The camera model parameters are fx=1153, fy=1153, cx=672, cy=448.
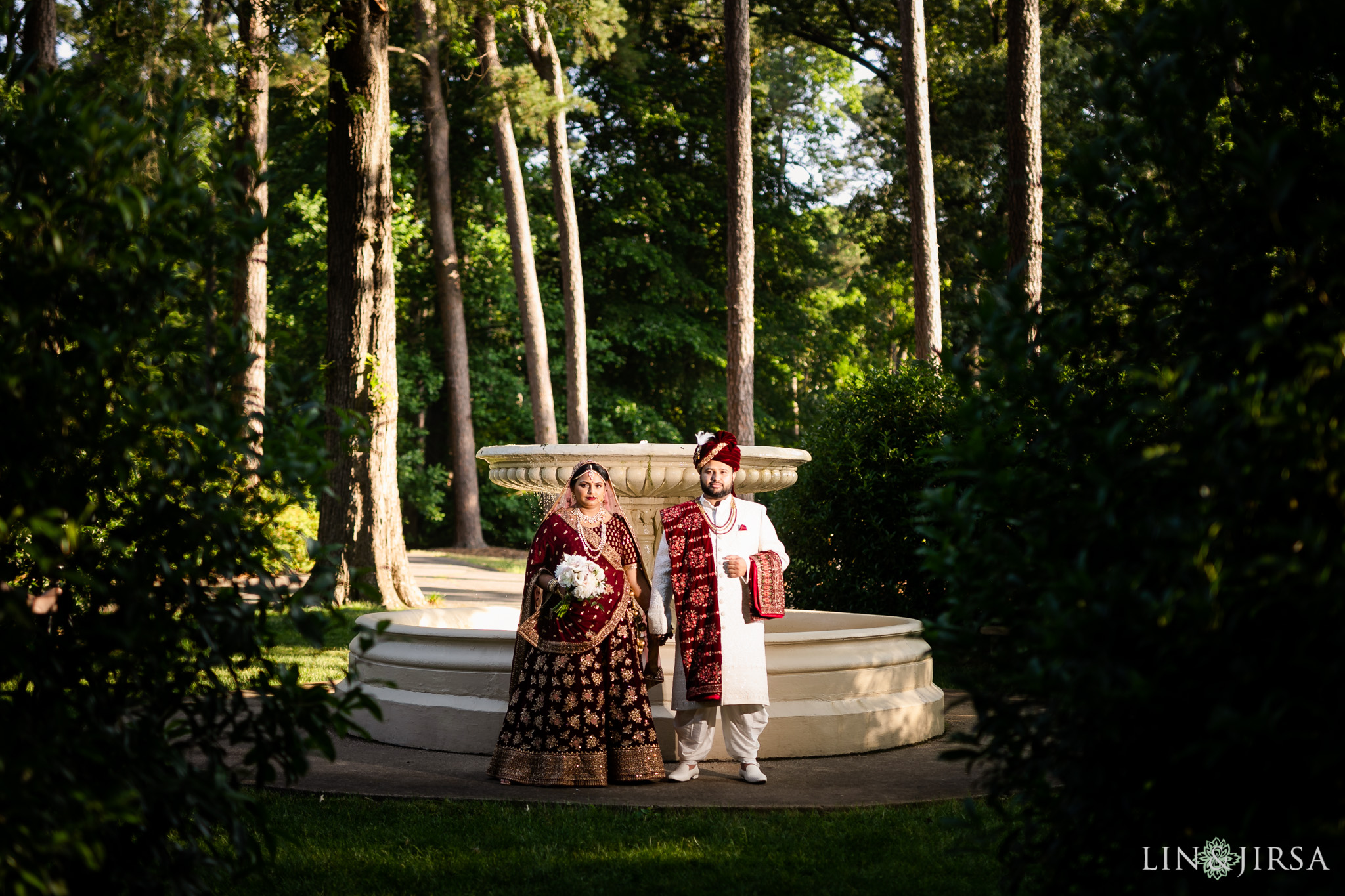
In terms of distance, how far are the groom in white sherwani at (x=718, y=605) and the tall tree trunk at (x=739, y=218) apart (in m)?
9.74

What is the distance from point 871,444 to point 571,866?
759 centimetres

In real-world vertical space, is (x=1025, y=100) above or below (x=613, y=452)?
above

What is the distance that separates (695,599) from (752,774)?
100 centimetres

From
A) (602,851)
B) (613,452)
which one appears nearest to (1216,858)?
(602,851)

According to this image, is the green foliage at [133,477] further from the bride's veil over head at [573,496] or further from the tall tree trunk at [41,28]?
the tall tree trunk at [41,28]

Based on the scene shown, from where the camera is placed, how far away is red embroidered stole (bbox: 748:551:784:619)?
21.3 ft

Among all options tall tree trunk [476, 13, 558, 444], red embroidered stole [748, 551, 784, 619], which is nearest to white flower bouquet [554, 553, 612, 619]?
red embroidered stole [748, 551, 784, 619]

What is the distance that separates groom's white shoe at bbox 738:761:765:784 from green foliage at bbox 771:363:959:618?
4.99 m

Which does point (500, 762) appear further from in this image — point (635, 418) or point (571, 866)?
point (635, 418)

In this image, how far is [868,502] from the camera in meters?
11.4

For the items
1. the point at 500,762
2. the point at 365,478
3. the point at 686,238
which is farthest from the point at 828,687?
the point at 686,238

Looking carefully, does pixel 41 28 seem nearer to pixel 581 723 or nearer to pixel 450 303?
pixel 581 723

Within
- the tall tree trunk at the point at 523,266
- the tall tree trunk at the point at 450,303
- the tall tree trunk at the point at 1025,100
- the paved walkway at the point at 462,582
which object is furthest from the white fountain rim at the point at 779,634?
the tall tree trunk at the point at 450,303

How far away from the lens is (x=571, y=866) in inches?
184
